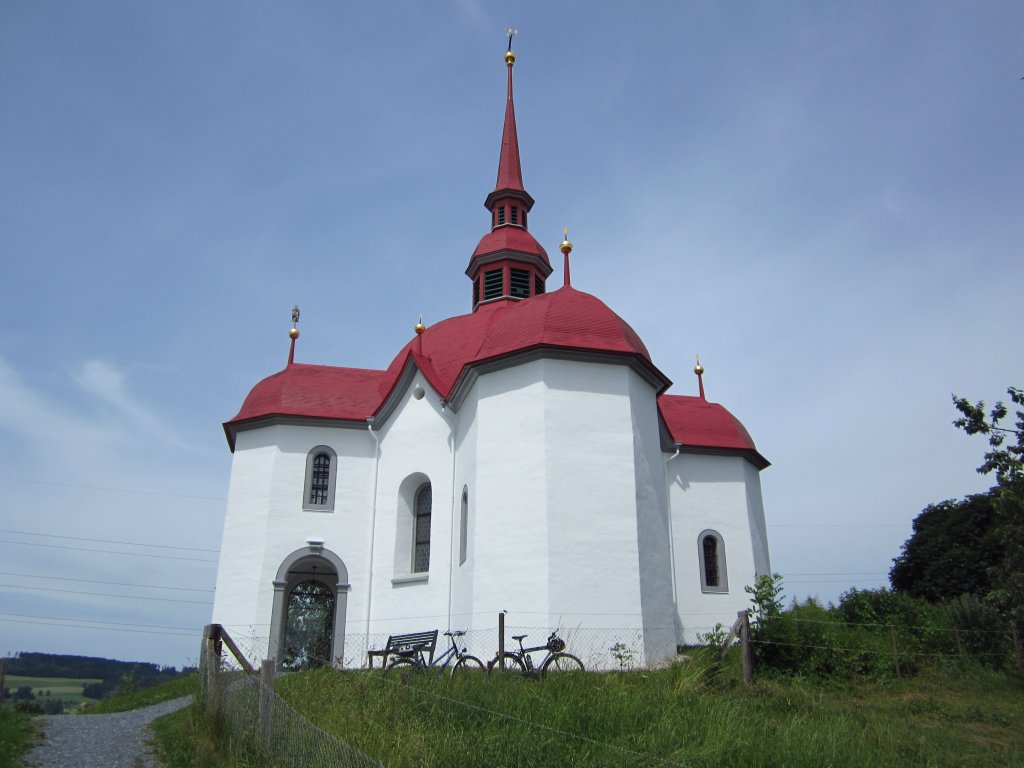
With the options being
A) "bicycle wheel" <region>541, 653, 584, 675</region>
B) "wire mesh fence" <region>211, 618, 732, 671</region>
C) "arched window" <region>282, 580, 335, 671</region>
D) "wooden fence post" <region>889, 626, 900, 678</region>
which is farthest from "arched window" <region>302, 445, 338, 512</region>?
"wooden fence post" <region>889, 626, 900, 678</region>

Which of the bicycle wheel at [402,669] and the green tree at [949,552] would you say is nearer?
the bicycle wheel at [402,669]

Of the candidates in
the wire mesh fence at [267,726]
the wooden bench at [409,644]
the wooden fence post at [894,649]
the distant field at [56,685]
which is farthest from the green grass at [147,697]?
the distant field at [56,685]

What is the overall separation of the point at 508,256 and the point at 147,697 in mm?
14644

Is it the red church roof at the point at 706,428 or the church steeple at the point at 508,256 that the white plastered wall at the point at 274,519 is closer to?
the church steeple at the point at 508,256

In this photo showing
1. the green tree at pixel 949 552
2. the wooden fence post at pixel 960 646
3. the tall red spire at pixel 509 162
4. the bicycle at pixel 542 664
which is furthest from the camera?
the green tree at pixel 949 552

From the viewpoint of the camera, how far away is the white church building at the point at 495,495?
1558cm

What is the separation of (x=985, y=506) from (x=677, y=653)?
83.6 ft

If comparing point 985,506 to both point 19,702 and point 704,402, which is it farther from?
point 19,702

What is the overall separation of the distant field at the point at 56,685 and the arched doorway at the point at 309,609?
5192cm

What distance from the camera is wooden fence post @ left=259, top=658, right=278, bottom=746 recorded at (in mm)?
7938

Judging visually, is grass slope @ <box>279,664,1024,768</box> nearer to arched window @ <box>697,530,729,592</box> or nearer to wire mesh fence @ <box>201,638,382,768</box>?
wire mesh fence @ <box>201,638,382,768</box>

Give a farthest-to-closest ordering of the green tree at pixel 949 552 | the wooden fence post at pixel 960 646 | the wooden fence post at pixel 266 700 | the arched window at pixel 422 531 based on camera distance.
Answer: the green tree at pixel 949 552
the arched window at pixel 422 531
the wooden fence post at pixel 960 646
the wooden fence post at pixel 266 700

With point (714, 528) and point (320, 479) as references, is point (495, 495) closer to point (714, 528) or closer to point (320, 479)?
point (320, 479)

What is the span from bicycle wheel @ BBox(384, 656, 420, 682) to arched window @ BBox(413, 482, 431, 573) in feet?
20.6
